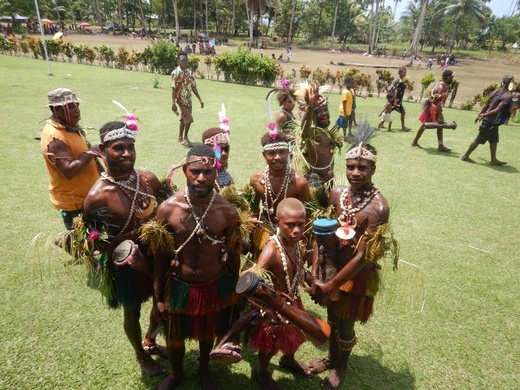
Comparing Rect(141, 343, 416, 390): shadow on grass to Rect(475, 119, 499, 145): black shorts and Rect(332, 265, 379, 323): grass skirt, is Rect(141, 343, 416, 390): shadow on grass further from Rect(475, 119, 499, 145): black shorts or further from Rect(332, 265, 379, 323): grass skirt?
Rect(475, 119, 499, 145): black shorts

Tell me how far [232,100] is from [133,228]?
1451 cm

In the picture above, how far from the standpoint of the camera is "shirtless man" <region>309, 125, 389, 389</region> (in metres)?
2.65

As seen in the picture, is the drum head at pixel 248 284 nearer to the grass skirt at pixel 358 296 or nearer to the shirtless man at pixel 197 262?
the shirtless man at pixel 197 262

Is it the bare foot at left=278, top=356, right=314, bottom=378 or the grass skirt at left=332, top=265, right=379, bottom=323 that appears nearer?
the grass skirt at left=332, top=265, right=379, bottom=323

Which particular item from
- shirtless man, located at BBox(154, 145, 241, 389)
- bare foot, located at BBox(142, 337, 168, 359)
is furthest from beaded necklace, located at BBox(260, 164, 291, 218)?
bare foot, located at BBox(142, 337, 168, 359)

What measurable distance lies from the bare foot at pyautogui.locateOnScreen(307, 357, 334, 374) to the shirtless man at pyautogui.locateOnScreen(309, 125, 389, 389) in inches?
5.5

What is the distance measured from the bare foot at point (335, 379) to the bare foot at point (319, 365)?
5.1 inches

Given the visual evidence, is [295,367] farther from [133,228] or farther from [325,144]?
[325,144]

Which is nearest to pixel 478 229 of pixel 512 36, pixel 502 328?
pixel 502 328

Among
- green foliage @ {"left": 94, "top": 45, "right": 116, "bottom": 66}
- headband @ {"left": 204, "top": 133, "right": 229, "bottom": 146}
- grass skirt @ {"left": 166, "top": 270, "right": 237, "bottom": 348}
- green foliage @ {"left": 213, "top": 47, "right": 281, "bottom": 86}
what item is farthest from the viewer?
green foliage @ {"left": 94, "top": 45, "right": 116, "bottom": 66}

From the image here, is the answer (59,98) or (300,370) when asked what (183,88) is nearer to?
(59,98)

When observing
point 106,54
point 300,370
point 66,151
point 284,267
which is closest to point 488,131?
point 300,370

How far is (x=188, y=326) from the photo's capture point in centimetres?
283

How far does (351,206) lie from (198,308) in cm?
155
